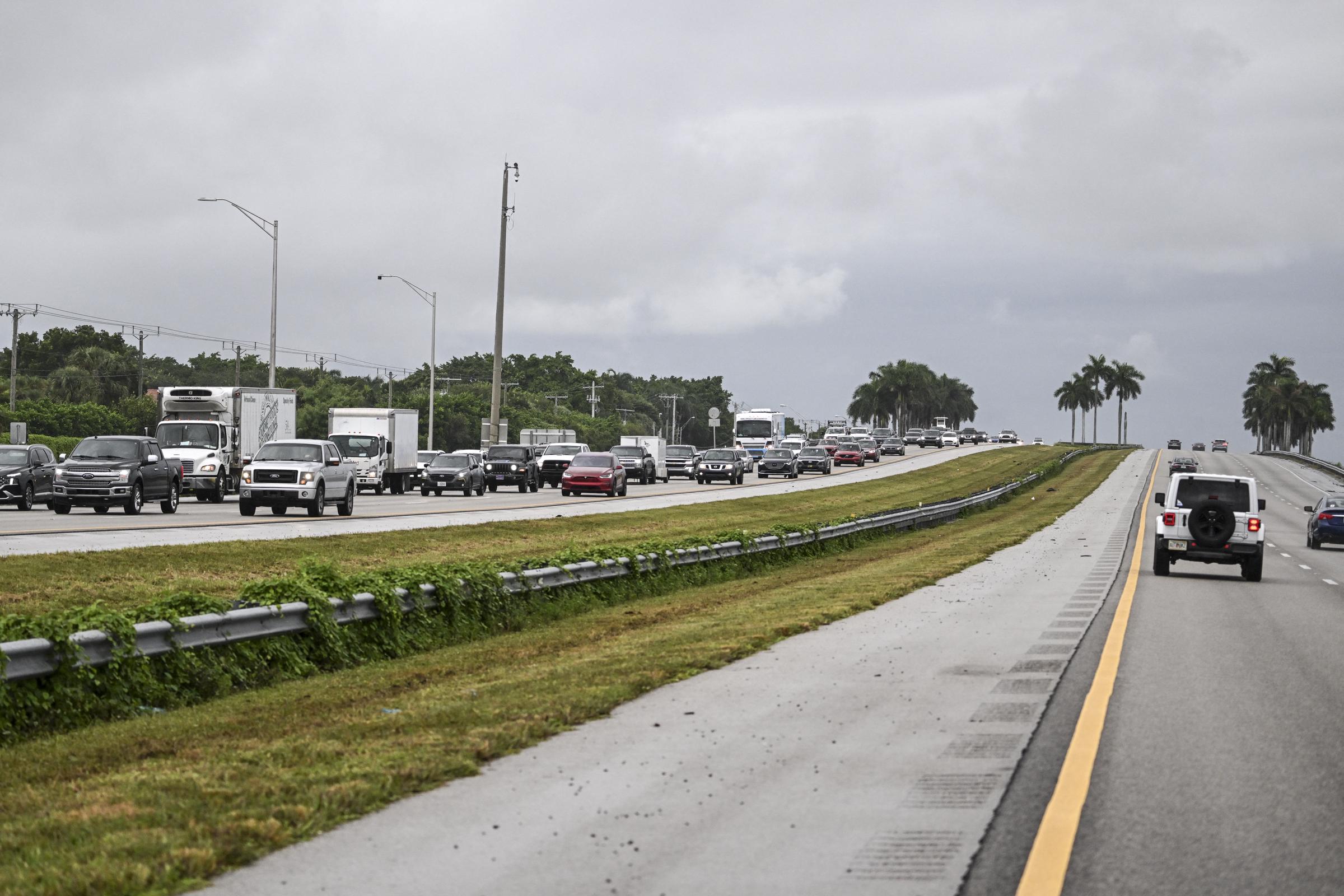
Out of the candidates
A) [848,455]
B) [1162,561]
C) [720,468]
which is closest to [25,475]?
[1162,561]

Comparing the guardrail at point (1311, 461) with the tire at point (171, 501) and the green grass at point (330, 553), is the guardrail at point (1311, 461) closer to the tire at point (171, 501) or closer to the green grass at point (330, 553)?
the green grass at point (330, 553)

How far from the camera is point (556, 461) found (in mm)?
66625

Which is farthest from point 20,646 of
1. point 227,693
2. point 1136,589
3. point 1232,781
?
point 1136,589

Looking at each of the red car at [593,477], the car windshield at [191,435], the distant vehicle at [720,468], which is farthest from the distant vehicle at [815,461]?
the car windshield at [191,435]

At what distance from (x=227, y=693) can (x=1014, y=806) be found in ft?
22.5

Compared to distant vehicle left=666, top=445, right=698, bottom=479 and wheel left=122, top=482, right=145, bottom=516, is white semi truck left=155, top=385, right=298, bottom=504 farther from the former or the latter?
distant vehicle left=666, top=445, right=698, bottom=479

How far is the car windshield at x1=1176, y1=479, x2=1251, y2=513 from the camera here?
26.2 metres

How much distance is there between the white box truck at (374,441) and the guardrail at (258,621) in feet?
97.1

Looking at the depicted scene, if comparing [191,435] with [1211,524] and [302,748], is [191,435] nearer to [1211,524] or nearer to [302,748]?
[1211,524]

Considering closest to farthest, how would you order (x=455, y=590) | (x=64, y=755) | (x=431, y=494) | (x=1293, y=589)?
1. (x=64, y=755)
2. (x=455, y=590)
3. (x=1293, y=589)
4. (x=431, y=494)

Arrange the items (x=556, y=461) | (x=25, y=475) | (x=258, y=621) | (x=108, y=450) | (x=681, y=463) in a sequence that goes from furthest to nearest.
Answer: (x=681, y=463), (x=556, y=461), (x=25, y=475), (x=108, y=450), (x=258, y=621)

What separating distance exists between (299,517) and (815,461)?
5323cm

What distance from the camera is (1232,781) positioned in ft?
26.6

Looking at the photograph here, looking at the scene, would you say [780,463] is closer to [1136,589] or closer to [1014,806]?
[1136,589]
